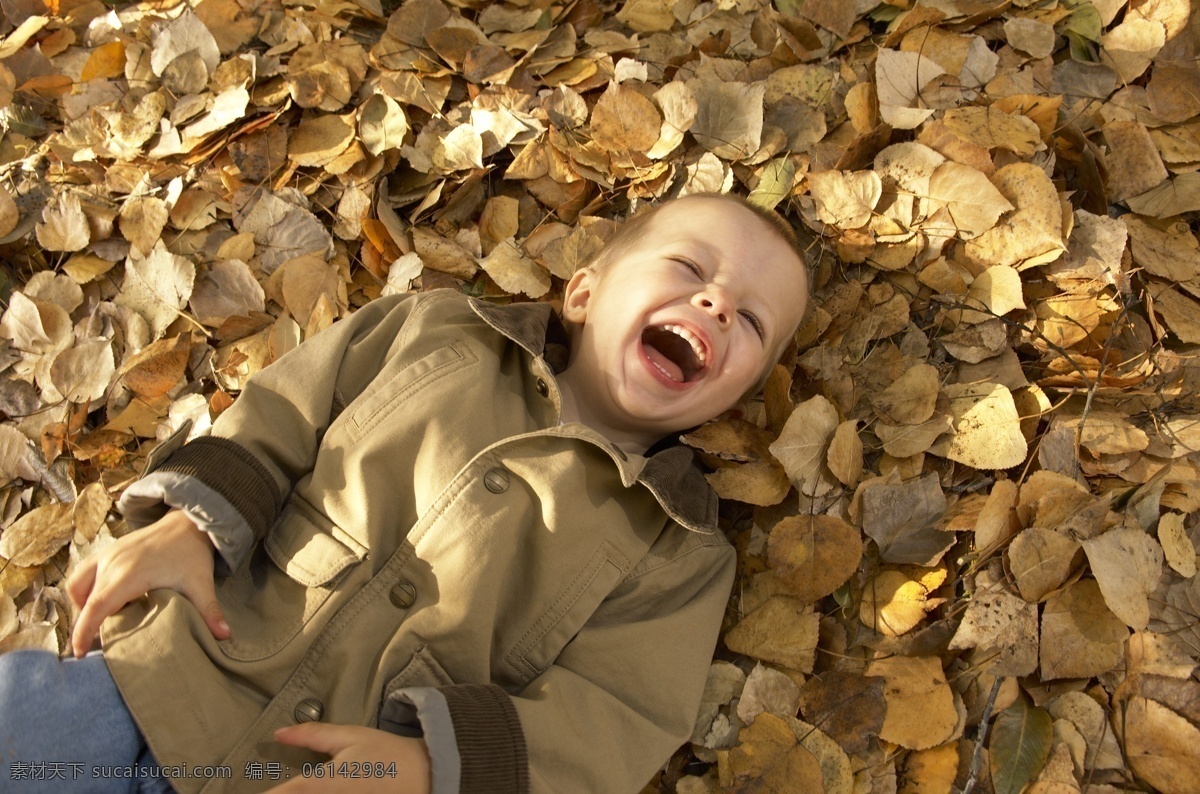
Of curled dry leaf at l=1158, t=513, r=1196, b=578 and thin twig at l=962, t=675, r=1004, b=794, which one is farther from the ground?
curled dry leaf at l=1158, t=513, r=1196, b=578

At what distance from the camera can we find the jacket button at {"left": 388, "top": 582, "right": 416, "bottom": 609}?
4.90ft

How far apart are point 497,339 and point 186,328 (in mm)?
775

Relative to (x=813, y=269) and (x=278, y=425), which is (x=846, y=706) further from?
(x=278, y=425)

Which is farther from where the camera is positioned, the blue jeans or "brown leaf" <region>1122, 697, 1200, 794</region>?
"brown leaf" <region>1122, 697, 1200, 794</region>

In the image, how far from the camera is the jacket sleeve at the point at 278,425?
4.92ft

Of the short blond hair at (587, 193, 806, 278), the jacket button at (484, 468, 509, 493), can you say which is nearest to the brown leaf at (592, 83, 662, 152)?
the short blond hair at (587, 193, 806, 278)

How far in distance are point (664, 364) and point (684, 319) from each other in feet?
0.52

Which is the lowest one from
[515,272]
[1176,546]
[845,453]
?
[1176,546]

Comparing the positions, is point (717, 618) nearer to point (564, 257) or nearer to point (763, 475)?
point (763, 475)

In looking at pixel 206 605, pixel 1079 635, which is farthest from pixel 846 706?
pixel 206 605

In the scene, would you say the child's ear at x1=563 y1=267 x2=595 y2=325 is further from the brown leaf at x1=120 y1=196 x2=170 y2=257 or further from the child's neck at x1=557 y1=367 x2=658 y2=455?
the brown leaf at x1=120 y1=196 x2=170 y2=257

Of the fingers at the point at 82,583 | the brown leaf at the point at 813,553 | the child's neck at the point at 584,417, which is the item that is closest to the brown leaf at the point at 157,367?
the fingers at the point at 82,583

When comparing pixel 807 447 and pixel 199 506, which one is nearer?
pixel 199 506

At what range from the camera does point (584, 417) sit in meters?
1.77
